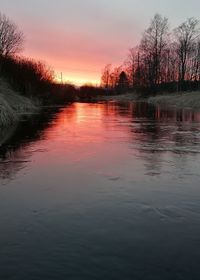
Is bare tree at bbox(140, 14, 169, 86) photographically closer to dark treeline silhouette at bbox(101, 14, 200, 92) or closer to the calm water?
dark treeline silhouette at bbox(101, 14, 200, 92)

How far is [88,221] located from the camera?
704cm

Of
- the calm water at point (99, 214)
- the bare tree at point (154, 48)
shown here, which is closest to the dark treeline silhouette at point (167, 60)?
the bare tree at point (154, 48)

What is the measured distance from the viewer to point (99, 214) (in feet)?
24.3

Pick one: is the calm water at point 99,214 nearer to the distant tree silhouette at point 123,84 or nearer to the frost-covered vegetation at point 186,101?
the frost-covered vegetation at point 186,101

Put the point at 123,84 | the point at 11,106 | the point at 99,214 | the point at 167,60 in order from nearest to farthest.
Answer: the point at 99,214 → the point at 11,106 → the point at 167,60 → the point at 123,84

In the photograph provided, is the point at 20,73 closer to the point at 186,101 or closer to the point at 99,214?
the point at 186,101

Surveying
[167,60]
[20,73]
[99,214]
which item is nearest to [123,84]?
[167,60]

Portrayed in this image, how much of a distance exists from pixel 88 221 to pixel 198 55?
7872 cm

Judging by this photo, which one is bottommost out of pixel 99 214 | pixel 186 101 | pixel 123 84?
pixel 99 214

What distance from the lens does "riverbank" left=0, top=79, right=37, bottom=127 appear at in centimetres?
Answer: 2341

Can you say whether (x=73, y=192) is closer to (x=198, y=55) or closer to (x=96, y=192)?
(x=96, y=192)

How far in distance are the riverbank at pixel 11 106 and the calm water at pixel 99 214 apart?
9659 mm

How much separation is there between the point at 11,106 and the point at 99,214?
2711 cm

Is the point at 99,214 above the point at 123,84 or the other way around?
the other way around
